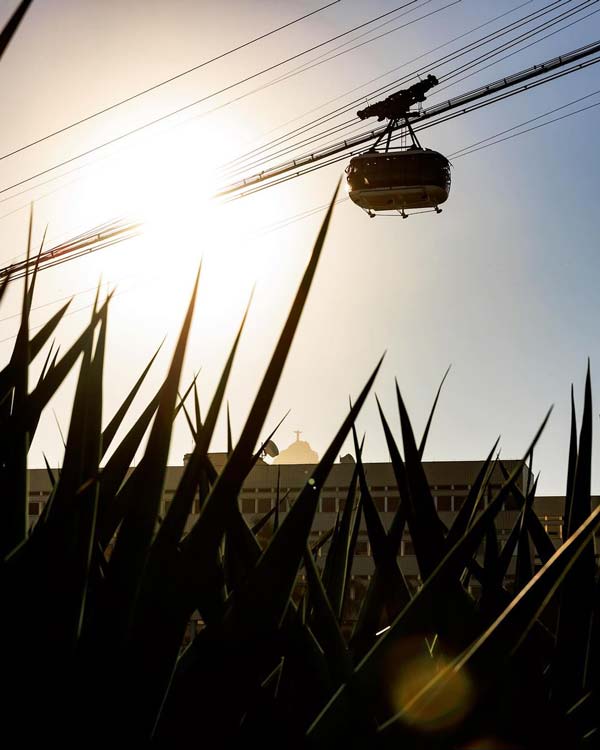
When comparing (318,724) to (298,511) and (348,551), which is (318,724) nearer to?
(298,511)

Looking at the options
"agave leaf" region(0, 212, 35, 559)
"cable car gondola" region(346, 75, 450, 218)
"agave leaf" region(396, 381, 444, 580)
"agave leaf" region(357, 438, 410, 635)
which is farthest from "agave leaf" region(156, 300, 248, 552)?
"cable car gondola" region(346, 75, 450, 218)

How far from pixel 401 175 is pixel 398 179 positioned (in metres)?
0.11

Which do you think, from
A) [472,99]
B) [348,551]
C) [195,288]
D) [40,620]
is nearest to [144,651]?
[40,620]

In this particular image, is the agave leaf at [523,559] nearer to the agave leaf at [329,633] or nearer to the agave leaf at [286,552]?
the agave leaf at [329,633]

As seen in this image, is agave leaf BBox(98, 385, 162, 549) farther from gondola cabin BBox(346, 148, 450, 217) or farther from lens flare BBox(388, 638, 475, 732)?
gondola cabin BBox(346, 148, 450, 217)

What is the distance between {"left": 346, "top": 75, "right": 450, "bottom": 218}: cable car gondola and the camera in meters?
19.3

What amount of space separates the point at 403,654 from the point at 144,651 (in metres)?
0.29

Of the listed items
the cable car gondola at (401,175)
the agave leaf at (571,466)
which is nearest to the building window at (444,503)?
the cable car gondola at (401,175)

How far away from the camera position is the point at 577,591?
0.80 metres

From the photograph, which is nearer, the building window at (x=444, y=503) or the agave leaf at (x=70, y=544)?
the agave leaf at (x=70, y=544)

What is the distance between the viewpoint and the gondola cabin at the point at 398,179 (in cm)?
1928

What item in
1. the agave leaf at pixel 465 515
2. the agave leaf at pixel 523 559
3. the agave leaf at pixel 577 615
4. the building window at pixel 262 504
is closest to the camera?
the agave leaf at pixel 577 615

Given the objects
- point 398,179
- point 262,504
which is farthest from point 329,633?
point 262,504

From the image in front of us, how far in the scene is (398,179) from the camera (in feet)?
63.4
